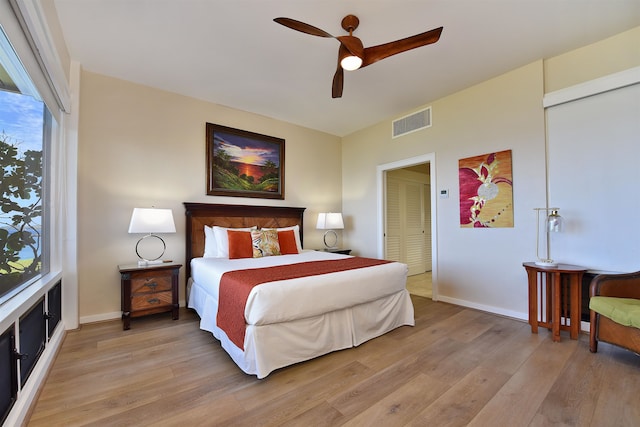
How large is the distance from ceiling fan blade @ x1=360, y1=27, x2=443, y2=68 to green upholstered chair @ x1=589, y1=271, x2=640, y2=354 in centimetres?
247

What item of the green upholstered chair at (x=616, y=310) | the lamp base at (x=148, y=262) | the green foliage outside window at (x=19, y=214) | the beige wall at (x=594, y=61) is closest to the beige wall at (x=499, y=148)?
the beige wall at (x=594, y=61)

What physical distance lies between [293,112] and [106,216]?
9.38 feet

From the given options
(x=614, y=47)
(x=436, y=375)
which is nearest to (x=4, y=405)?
(x=436, y=375)

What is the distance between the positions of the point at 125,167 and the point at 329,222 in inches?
116

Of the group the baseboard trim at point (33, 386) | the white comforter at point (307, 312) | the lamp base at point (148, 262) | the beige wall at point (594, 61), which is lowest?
the baseboard trim at point (33, 386)

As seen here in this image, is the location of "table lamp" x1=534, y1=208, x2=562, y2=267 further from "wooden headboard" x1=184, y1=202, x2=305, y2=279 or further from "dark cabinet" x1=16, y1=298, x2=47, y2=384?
"dark cabinet" x1=16, y1=298, x2=47, y2=384

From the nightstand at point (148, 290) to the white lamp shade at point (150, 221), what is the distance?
0.41 meters

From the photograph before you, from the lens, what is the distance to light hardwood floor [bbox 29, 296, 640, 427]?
61.4 inches

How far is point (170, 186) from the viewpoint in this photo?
3572 millimetres

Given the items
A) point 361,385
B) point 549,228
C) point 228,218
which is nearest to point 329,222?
point 228,218

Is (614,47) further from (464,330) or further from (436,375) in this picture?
(436,375)

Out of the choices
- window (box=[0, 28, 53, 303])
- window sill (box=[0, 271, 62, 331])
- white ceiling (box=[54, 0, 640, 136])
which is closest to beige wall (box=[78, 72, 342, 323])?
white ceiling (box=[54, 0, 640, 136])

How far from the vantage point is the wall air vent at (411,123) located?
159 inches

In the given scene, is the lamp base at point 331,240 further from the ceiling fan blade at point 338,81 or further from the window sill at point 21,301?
the window sill at point 21,301
